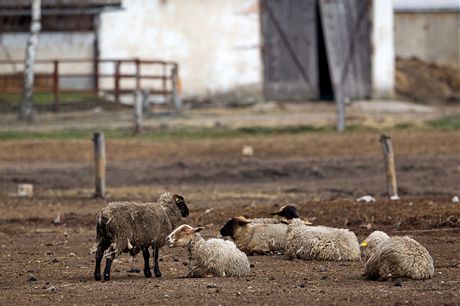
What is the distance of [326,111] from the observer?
37062mm

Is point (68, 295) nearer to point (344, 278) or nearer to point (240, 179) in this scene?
point (344, 278)

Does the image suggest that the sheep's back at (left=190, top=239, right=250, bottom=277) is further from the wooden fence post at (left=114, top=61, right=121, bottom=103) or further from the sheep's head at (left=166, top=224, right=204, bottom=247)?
the wooden fence post at (left=114, top=61, right=121, bottom=103)

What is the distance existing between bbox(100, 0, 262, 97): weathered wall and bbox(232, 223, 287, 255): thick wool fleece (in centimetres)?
2534

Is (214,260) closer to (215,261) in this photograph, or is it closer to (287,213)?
(215,261)

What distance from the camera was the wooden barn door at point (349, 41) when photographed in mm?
39375

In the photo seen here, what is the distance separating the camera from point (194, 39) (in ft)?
132

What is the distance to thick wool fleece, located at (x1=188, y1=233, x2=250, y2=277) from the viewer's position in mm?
12633

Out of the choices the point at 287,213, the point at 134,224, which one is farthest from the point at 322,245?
the point at 134,224

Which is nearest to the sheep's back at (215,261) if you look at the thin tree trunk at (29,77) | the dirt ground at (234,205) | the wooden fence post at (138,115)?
the dirt ground at (234,205)

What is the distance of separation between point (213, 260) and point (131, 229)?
0.87 metres

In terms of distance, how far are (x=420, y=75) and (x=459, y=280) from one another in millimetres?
33879

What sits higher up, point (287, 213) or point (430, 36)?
point (430, 36)

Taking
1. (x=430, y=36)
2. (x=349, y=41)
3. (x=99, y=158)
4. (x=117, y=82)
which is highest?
(x=430, y=36)

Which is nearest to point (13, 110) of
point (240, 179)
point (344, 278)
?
point (240, 179)
